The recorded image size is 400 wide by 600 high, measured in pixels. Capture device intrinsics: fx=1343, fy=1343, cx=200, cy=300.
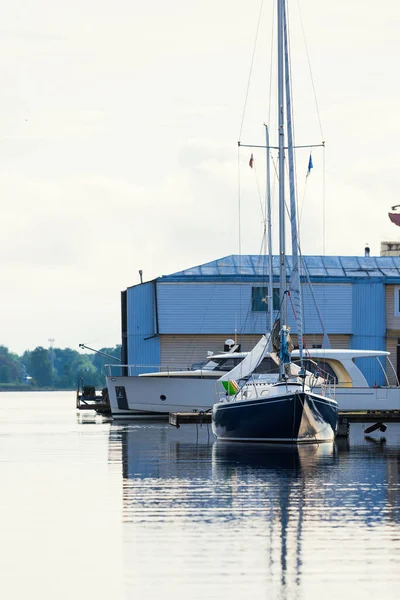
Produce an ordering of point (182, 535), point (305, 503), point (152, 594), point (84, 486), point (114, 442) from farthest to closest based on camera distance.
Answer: point (114, 442)
point (84, 486)
point (305, 503)
point (182, 535)
point (152, 594)

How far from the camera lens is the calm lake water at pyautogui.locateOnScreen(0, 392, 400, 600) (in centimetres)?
1520

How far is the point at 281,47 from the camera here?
46375mm

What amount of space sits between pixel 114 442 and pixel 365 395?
12912mm

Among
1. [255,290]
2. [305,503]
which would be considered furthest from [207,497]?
[255,290]

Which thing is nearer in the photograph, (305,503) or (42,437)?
(305,503)

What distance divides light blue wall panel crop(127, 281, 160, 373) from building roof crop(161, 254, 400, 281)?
174cm

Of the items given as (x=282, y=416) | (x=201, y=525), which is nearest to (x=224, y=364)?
(x=282, y=416)

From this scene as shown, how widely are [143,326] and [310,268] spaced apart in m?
9.29

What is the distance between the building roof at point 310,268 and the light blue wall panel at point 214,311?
63cm

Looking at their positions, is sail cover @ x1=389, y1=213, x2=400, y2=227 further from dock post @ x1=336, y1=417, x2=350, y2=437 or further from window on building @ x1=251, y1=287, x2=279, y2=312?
dock post @ x1=336, y1=417, x2=350, y2=437

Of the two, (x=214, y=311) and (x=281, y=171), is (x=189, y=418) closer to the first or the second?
(x=281, y=171)

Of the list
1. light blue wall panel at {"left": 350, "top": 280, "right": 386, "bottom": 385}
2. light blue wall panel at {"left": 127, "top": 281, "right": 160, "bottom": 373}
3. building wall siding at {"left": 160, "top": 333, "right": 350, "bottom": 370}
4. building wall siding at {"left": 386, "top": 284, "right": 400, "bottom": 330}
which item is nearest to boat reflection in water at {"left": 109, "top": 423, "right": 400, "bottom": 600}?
building wall siding at {"left": 160, "top": 333, "right": 350, "bottom": 370}

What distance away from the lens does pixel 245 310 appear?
223 feet

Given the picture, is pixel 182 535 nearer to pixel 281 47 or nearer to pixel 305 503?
pixel 305 503
